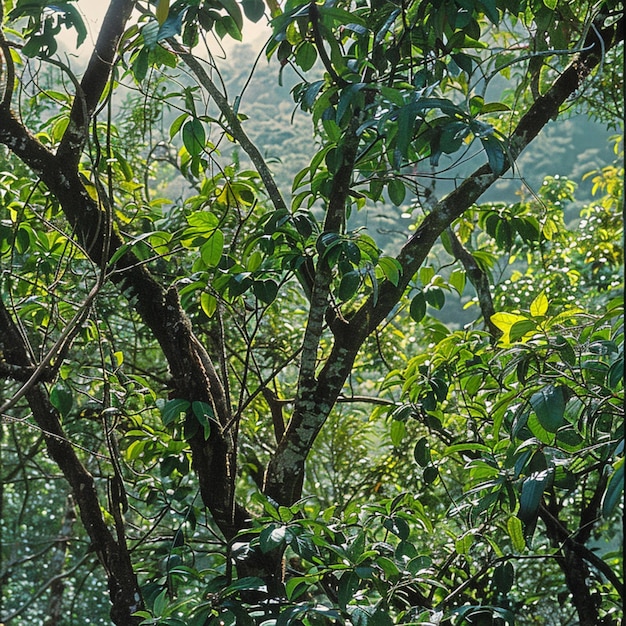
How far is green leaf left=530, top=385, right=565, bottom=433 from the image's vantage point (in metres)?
0.79

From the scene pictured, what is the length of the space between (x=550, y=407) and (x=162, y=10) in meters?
0.70

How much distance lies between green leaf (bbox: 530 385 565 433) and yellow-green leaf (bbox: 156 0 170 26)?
2.22 feet

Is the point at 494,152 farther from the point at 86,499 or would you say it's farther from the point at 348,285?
the point at 86,499

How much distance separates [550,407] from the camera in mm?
798

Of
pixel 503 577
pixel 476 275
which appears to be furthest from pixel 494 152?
pixel 476 275

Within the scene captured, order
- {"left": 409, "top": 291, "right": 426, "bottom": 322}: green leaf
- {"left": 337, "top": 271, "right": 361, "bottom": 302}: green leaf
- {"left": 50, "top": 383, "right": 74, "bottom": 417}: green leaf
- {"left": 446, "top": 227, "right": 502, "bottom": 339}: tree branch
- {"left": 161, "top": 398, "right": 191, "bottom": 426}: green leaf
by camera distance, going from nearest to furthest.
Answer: {"left": 337, "top": 271, "right": 361, "bottom": 302}: green leaf, {"left": 161, "top": 398, "right": 191, "bottom": 426}: green leaf, {"left": 50, "top": 383, "right": 74, "bottom": 417}: green leaf, {"left": 409, "top": 291, "right": 426, "bottom": 322}: green leaf, {"left": 446, "top": 227, "right": 502, "bottom": 339}: tree branch

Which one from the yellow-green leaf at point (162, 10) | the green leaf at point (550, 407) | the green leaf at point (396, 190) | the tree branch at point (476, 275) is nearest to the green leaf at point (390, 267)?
the green leaf at point (396, 190)

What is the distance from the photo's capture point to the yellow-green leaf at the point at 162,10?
94cm

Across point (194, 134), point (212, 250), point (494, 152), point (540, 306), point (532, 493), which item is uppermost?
point (194, 134)

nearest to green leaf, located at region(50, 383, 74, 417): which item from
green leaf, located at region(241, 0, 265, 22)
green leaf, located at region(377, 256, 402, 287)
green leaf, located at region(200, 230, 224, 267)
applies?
green leaf, located at region(200, 230, 224, 267)

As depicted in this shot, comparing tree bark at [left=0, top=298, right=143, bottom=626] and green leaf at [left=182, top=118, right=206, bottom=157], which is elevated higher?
green leaf at [left=182, top=118, right=206, bottom=157]

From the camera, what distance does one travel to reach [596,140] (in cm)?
1364

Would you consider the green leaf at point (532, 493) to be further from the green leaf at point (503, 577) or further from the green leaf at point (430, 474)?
the green leaf at point (430, 474)

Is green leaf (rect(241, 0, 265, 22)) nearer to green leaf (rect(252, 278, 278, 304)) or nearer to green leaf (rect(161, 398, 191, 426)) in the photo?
green leaf (rect(252, 278, 278, 304))
